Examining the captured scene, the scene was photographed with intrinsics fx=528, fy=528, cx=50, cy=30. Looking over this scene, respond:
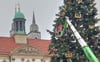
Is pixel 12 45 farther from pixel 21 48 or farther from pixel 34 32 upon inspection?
pixel 34 32

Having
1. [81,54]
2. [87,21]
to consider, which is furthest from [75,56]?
[87,21]

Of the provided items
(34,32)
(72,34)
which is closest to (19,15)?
(34,32)

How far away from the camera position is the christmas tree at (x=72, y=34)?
43.2 m

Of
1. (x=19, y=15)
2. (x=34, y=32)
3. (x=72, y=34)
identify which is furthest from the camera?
(x=34, y=32)

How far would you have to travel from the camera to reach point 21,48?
115000mm

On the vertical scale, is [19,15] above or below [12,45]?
above

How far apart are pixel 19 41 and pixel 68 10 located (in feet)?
255

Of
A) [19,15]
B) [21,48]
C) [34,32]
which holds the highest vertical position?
[19,15]

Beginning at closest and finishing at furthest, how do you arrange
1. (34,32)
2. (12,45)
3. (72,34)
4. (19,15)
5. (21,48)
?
(72,34), (21,48), (12,45), (19,15), (34,32)

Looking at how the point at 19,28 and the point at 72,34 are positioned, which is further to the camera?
the point at 19,28

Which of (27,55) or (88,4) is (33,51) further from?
(88,4)

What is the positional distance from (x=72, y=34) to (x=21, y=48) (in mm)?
71762

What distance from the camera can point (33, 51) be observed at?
115062mm

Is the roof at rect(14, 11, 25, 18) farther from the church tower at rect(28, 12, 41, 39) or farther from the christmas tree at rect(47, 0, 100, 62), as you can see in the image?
the christmas tree at rect(47, 0, 100, 62)
